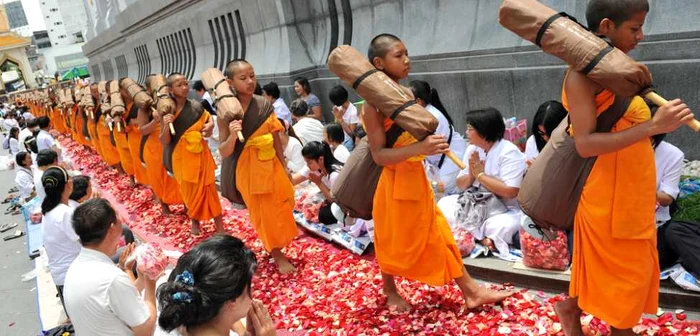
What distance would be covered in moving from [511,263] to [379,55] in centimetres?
198

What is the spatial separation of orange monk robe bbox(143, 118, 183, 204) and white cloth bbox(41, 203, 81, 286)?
3062mm

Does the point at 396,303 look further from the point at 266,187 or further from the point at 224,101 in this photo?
the point at 224,101

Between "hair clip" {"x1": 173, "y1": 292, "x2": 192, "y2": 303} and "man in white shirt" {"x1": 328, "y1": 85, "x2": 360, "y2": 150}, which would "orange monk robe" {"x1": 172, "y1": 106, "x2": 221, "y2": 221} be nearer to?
"man in white shirt" {"x1": 328, "y1": 85, "x2": 360, "y2": 150}

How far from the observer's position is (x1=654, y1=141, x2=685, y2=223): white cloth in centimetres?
365

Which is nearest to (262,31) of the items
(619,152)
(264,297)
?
(264,297)

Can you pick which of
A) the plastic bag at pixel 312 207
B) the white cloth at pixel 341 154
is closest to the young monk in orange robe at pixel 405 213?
the white cloth at pixel 341 154

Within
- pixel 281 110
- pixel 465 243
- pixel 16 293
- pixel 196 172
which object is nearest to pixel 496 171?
pixel 465 243

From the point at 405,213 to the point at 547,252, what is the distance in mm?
1136

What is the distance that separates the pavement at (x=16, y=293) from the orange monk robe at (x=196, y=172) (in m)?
2.14

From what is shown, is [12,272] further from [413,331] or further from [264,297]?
[413,331]

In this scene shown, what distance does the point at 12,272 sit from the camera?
7.95 metres

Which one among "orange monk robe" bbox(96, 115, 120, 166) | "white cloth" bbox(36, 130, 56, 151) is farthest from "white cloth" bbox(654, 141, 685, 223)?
"white cloth" bbox(36, 130, 56, 151)

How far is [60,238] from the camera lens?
494cm

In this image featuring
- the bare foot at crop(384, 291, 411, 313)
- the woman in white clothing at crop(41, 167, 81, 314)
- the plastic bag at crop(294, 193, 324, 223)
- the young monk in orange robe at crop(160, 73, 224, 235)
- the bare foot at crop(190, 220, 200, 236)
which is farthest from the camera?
the bare foot at crop(190, 220, 200, 236)
